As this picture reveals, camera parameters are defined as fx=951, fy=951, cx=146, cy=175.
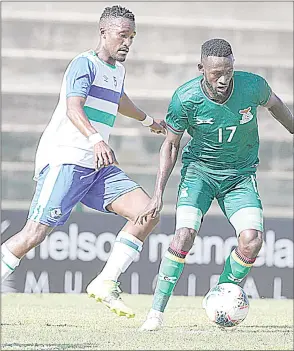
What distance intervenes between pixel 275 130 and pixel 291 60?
1.46 m

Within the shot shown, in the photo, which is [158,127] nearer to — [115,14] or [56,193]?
[115,14]

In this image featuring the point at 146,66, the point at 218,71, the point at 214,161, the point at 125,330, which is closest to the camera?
the point at 218,71

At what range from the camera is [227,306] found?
6.63 meters

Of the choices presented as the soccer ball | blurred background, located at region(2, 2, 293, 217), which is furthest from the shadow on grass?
blurred background, located at region(2, 2, 293, 217)

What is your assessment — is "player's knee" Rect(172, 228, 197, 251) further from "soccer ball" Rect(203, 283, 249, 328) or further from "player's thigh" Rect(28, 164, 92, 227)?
"player's thigh" Rect(28, 164, 92, 227)

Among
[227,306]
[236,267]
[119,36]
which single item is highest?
[119,36]

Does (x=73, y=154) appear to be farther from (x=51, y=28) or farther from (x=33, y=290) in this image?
(x=51, y=28)

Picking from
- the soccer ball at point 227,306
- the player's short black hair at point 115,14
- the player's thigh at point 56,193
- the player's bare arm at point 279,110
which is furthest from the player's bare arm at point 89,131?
the player's bare arm at point 279,110

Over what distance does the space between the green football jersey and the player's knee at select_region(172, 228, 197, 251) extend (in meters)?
0.56

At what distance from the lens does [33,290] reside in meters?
12.0

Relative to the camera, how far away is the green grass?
589 cm

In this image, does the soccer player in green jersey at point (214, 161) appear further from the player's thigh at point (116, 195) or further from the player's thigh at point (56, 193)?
the player's thigh at point (56, 193)

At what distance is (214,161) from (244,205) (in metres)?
0.43

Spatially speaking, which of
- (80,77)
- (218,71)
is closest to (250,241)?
(218,71)
